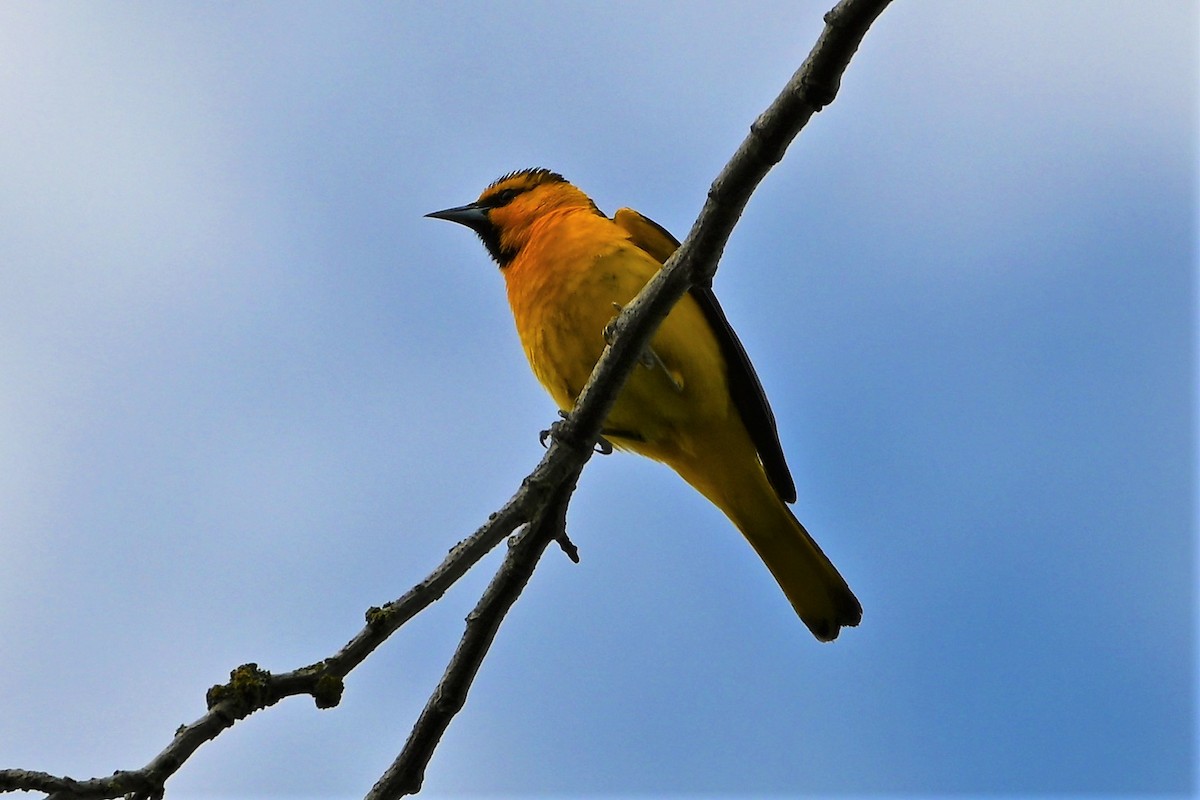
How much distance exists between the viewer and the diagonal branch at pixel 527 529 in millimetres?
2643

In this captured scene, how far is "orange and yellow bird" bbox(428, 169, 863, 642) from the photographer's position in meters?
4.77

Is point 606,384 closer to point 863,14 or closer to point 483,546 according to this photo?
point 483,546

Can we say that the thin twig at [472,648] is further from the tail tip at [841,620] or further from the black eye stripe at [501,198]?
the black eye stripe at [501,198]

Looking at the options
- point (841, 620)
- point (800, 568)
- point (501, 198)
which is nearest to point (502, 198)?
point (501, 198)

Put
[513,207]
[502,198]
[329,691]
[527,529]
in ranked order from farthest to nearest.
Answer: [502,198]
[513,207]
[527,529]
[329,691]

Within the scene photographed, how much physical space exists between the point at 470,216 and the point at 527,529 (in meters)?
3.21

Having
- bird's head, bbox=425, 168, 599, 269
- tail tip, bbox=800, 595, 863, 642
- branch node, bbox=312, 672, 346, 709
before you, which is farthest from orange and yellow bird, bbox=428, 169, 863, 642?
branch node, bbox=312, 672, 346, 709

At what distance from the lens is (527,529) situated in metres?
3.58

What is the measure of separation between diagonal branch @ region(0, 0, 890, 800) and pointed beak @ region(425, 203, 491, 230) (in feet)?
9.78

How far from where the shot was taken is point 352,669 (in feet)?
10.5

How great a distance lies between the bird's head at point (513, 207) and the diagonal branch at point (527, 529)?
2338 mm

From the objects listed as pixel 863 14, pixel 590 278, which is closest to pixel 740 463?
pixel 590 278

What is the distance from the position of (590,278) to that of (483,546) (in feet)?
5.48

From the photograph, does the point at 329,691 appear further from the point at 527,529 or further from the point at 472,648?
the point at 527,529
